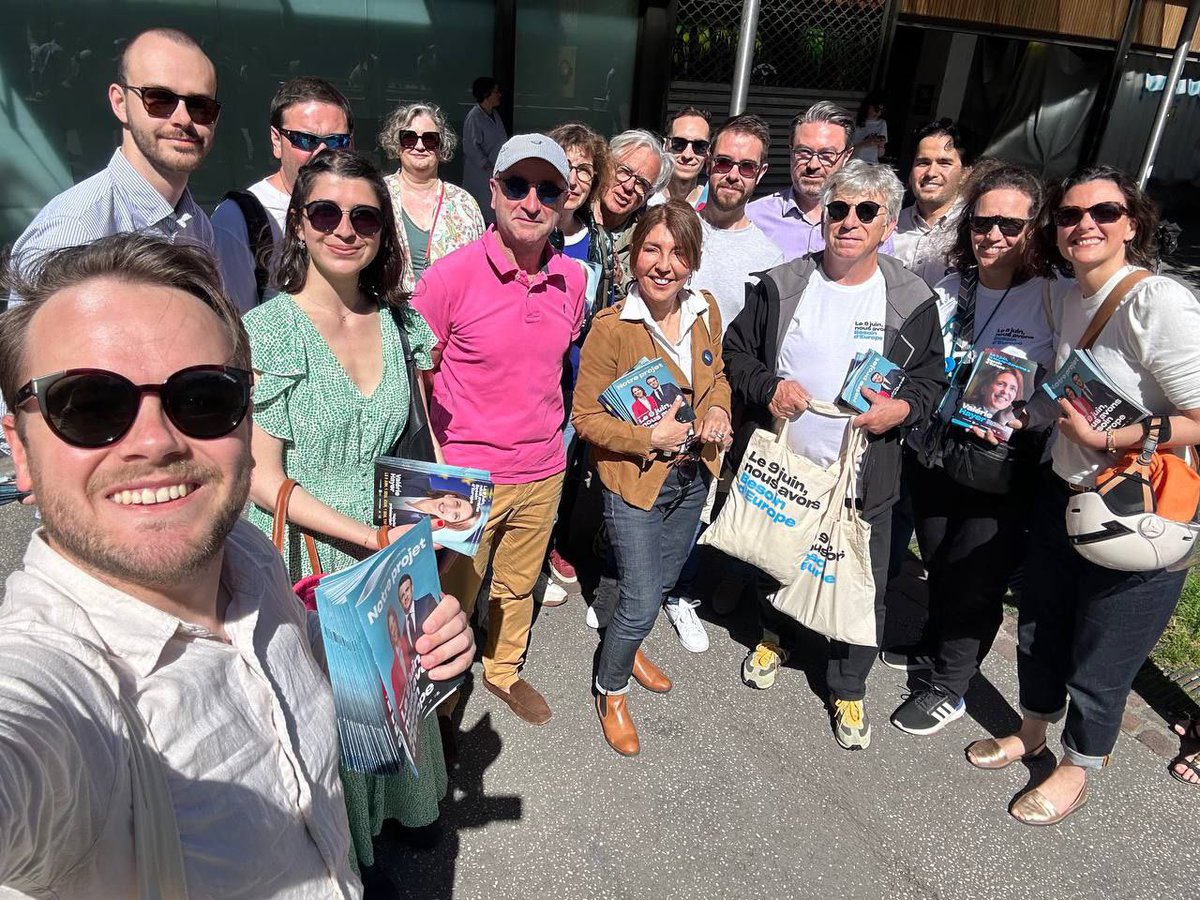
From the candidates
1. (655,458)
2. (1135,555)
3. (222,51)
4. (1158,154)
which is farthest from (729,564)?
(1158,154)

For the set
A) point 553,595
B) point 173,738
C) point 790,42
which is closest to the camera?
point 173,738

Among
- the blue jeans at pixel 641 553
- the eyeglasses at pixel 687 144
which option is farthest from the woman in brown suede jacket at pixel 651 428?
the eyeglasses at pixel 687 144

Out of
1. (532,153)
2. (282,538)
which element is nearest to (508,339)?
(532,153)

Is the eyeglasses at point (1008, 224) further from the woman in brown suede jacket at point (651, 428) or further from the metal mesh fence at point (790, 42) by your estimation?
the metal mesh fence at point (790, 42)

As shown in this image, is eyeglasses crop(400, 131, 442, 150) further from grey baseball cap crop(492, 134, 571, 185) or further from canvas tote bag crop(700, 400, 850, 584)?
canvas tote bag crop(700, 400, 850, 584)

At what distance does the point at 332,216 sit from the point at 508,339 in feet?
2.31

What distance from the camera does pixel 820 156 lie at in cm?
388

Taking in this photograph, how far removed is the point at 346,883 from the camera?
1187 mm

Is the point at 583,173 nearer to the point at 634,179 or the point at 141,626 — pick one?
the point at 634,179

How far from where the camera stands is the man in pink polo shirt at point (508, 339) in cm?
258

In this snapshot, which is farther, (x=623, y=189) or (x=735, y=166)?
(x=623, y=189)

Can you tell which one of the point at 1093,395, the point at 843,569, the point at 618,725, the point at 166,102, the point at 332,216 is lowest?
the point at 618,725

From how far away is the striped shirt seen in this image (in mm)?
2258

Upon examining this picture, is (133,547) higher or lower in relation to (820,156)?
lower
